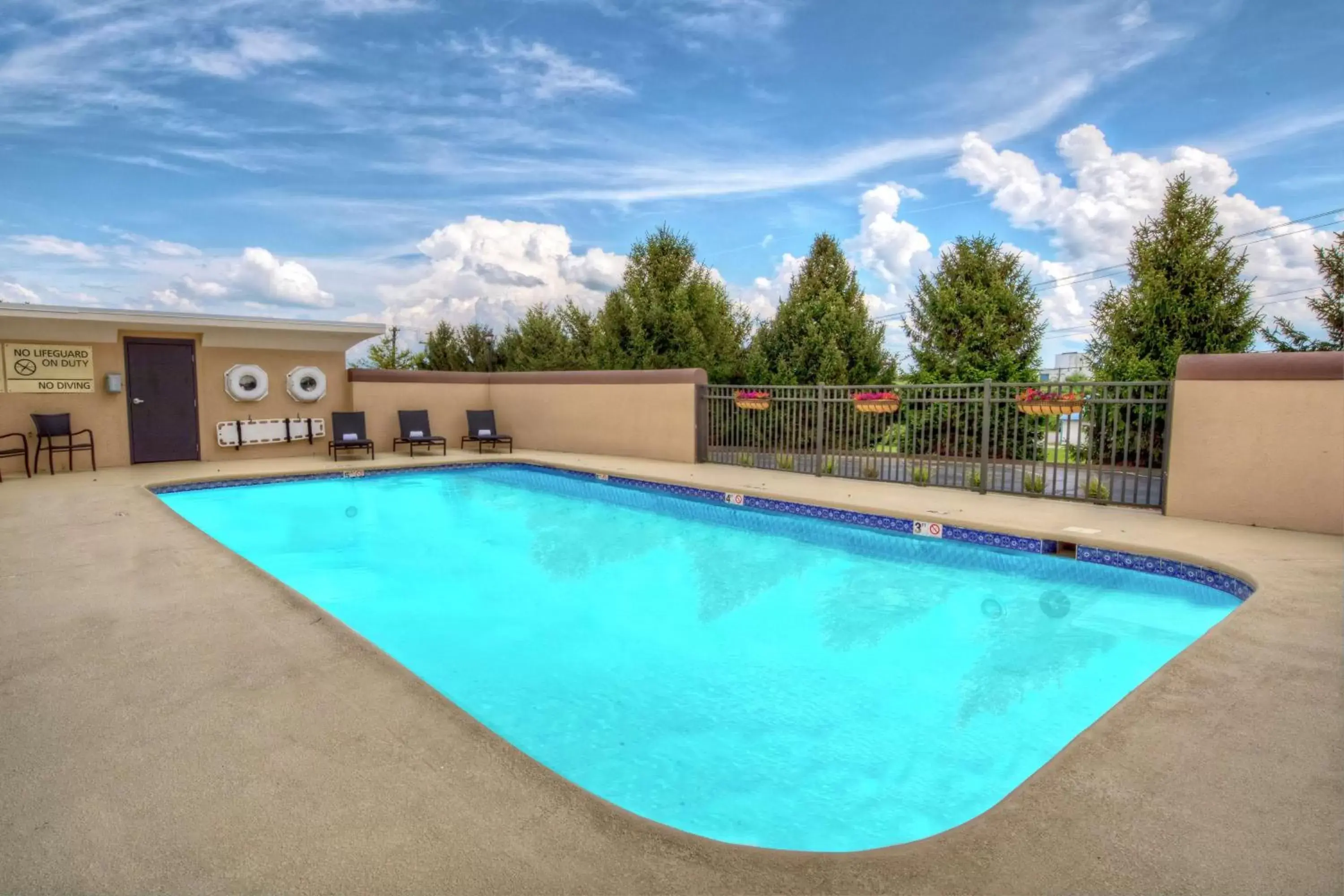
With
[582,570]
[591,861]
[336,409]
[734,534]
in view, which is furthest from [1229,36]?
[336,409]

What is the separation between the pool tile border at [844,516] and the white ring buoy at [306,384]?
2.17 meters

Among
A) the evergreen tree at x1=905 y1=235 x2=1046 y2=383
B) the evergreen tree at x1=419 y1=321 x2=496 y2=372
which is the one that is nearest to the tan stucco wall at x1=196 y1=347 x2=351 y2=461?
the evergreen tree at x1=905 y1=235 x2=1046 y2=383

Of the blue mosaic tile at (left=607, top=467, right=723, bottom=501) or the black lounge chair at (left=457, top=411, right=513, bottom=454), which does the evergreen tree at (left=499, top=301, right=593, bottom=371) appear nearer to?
the black lounge chair at (left=457, top=411, right=513, bottom=454)

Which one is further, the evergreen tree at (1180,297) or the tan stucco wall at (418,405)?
the tan stucco wall at (418,405)

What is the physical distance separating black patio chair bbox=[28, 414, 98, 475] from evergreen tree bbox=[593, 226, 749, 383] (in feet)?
32.1

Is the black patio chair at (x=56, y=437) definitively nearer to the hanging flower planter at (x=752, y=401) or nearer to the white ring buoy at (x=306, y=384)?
the white ring buoy at (x=306, y=384)

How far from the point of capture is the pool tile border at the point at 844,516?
5301 millimetres

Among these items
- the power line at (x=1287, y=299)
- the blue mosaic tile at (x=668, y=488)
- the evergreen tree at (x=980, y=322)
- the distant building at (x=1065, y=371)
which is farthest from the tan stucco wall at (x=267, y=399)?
the power line at (x=1287, y=299)

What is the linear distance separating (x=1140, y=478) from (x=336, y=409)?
41.7 feet

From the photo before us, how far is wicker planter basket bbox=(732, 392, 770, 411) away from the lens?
10617mm

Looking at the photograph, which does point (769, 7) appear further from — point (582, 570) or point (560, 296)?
A: point (560, 296)

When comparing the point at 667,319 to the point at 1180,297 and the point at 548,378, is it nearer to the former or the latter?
the point at 548,378

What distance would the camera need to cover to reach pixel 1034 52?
990 centimetres

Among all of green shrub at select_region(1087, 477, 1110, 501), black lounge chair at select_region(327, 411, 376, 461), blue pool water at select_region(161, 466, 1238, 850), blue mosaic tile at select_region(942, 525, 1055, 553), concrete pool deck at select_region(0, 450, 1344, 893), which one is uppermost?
black lounge chair at select_region(327, 411, 376, 461)
